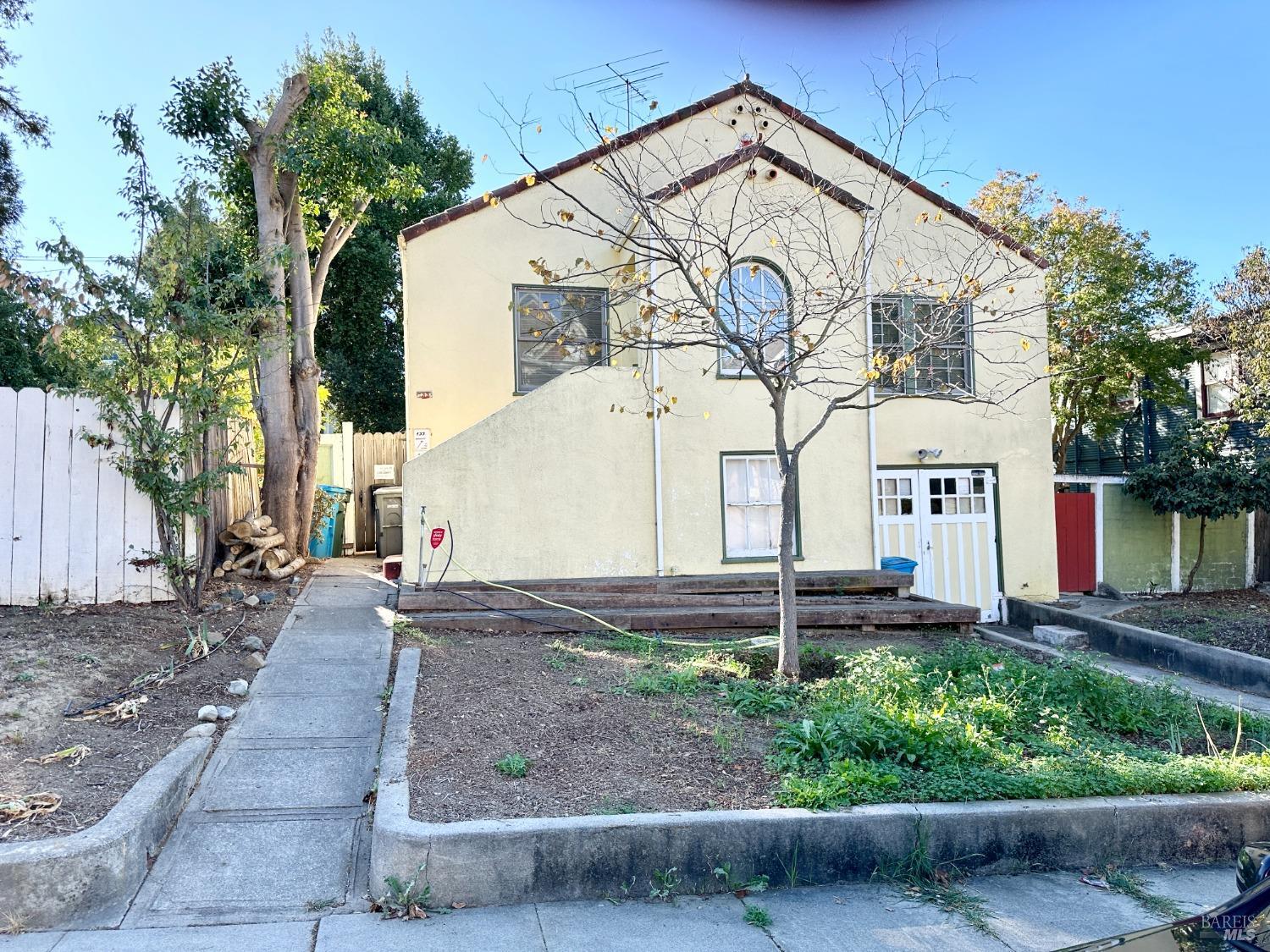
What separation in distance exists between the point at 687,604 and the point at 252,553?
518 centimetres

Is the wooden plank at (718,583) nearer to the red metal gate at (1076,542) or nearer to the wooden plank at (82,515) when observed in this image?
the wooden plank at (82,515)

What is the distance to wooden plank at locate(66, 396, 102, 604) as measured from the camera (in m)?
8.17

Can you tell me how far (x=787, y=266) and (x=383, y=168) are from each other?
18.9ft

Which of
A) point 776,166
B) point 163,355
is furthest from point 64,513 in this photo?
point 776,166

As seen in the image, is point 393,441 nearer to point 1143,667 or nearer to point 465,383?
point 465,383

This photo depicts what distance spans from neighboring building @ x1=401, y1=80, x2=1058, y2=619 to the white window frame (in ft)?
0.08

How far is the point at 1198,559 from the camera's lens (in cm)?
1538

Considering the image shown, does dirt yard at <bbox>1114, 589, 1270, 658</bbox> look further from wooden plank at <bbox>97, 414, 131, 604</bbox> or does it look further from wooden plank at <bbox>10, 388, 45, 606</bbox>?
wooden plank at <bbox>10, 388, 45, 606</bbox>

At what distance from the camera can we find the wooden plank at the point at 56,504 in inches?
319

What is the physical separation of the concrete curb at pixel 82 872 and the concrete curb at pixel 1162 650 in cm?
1031

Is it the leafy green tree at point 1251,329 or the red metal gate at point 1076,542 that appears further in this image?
the red metal gate at point 1076,542

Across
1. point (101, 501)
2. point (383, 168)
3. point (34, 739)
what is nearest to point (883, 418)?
point (383, 168)

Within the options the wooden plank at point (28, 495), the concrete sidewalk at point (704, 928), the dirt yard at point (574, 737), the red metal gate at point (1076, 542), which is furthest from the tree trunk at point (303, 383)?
the red metal gate at point (1076, 542)

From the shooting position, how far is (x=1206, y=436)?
14930 millimetres
